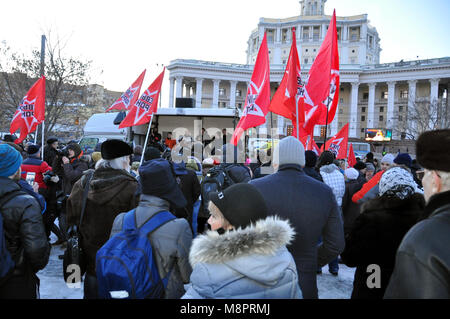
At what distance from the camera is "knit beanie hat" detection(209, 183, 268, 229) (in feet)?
6.36

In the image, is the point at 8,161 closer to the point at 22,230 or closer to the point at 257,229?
the point at 22,230

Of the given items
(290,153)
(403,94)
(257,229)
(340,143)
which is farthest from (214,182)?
(403,94)

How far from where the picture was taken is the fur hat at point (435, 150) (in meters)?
1.68

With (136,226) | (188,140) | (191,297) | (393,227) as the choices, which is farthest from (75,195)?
(188,140)

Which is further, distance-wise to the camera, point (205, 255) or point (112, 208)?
point (112, 208)

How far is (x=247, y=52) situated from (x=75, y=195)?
12629 cm

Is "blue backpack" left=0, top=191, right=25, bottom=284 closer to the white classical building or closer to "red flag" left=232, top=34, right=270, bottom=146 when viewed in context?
"red flag" left=232, top=34, right=270, bottom=146

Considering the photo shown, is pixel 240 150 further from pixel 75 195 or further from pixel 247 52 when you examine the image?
pixel 247 52

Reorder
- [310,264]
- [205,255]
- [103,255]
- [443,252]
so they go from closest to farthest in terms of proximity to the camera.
Result: [443,252] < [205,255] < [103,255] < [310,264]

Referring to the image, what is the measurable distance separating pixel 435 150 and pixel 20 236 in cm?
284

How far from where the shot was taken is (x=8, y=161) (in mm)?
2898

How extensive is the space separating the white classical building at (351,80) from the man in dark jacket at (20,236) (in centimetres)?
6932

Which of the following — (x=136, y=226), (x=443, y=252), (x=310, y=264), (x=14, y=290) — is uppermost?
(x=443, y=252)

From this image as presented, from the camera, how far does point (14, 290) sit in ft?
8.84
